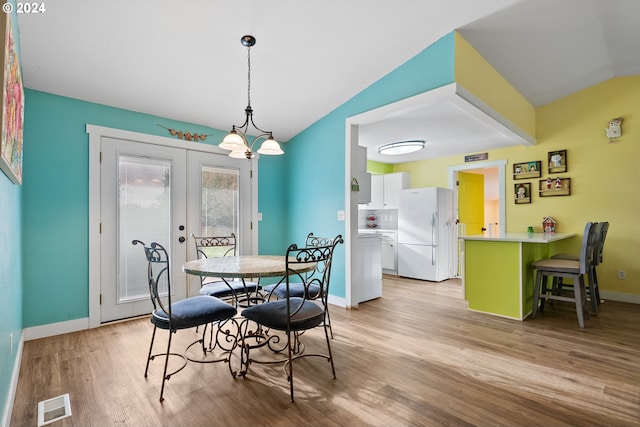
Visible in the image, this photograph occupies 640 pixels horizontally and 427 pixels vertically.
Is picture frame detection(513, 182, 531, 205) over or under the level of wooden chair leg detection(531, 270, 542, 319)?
over

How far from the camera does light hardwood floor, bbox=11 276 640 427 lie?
5.64 feet

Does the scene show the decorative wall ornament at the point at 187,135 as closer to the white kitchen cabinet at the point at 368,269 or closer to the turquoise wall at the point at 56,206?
the turquoise wall at the point at 56,206

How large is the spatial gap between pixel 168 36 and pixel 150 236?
2.10m

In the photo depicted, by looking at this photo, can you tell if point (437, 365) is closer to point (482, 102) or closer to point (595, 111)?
point (482, 102)

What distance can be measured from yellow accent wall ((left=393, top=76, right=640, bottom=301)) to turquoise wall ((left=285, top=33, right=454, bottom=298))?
2.96 m

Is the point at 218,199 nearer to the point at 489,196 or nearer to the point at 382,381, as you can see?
the point at 382,381

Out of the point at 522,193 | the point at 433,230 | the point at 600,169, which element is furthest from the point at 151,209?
the point at 600,169

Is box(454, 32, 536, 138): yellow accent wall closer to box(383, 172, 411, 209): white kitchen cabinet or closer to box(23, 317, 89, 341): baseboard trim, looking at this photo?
box(383, 172, 411, 209): white kitchen cabinet

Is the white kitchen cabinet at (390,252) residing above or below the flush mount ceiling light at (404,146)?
below

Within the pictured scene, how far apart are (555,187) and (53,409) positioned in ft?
19.9

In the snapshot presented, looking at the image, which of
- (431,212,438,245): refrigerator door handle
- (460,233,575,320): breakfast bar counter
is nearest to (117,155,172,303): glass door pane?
(460,233,575,320): breakfast bar counter

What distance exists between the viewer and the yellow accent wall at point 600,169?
407 cm

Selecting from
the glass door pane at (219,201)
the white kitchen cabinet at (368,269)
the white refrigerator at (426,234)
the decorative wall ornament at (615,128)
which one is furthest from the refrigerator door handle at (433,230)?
the glass door pane at (219,201)

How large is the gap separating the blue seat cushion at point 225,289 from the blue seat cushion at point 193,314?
0.45m
